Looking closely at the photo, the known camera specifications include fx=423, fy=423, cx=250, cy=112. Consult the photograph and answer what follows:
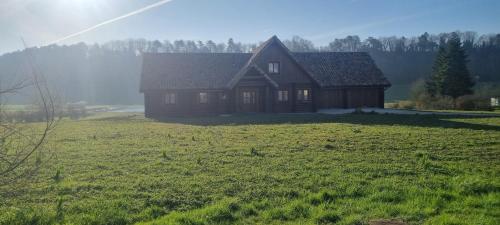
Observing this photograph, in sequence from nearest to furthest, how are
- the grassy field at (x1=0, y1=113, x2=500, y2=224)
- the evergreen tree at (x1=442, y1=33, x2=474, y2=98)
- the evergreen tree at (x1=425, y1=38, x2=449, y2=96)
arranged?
the grassy field at (x1=0, y1=113, x2=500, y2=224) < the evergreen tree at (x1=442, y1=33, x2=474, y2=98) < the evergreen tree at (x1=425, y1=38, x2=449, y2=96)

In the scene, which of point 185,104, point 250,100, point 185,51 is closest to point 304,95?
point 250,100

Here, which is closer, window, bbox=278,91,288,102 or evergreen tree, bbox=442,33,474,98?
window, bbox=278,91,288,102

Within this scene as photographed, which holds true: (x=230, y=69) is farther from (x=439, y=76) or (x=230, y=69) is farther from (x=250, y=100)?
(x=439, y=76)

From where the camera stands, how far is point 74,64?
114875 millimetres

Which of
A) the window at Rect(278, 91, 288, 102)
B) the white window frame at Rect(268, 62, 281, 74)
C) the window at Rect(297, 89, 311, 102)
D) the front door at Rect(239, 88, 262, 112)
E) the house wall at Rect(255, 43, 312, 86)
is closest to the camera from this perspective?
the front door at Rect(239, 88, 262, 112)

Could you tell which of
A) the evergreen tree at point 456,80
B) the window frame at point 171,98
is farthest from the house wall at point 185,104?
the evergreen tree at point 456,80

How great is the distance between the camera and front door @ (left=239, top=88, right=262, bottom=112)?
125 feet

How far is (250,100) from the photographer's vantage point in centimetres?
Answer: 3828

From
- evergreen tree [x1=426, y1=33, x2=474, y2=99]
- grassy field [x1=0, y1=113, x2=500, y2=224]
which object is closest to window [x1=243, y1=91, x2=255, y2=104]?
grassy field [x1=0, y1=113, x2=500, y2=224]

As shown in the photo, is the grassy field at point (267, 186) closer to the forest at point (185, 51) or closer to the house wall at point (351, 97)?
the house wall at point (351, 97)

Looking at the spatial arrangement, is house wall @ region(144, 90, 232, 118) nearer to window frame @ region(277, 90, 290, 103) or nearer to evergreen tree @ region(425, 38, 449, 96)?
window frame @ region(277, 90, 290, 103)

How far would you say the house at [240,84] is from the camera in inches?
1473

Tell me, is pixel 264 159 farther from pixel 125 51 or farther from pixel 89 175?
pixel 125 51

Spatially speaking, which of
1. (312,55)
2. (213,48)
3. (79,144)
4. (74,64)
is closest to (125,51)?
(74,64)
